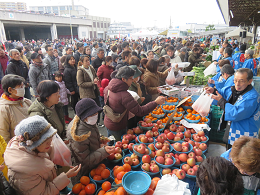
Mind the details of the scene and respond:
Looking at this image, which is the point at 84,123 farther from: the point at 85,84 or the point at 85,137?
the point at 85,84

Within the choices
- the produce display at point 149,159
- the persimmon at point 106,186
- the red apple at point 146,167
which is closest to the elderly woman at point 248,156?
the produce display at point 149,159

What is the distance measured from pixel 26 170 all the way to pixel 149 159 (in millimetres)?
1487

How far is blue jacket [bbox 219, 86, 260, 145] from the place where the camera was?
2654 mm

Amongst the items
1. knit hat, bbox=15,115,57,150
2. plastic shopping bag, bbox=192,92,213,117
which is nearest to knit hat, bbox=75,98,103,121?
knit hat, bbox=15,115,57,150

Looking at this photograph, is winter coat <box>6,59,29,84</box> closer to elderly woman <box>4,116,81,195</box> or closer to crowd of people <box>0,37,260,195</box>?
crowd of people <box>0,37,260,195</box>

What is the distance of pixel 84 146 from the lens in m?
2.16

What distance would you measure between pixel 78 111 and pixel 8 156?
83cm

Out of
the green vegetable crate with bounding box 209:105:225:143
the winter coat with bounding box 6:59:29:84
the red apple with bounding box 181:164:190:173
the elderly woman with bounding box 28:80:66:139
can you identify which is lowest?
the green vegetable crate with bounding box 209:105:225:143

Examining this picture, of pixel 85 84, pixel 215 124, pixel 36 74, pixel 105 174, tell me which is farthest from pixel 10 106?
pixel 215 124

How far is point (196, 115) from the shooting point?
12.3 feet

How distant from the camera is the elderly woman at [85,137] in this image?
6.95 feet

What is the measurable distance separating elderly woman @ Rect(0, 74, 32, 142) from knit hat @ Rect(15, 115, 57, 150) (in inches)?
50.7

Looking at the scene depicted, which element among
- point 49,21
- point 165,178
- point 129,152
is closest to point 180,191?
point 165,178

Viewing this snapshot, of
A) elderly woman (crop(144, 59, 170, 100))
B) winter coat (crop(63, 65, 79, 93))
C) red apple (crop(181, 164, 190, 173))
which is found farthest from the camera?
winter coat (crop(63, 65, 79, 93))
